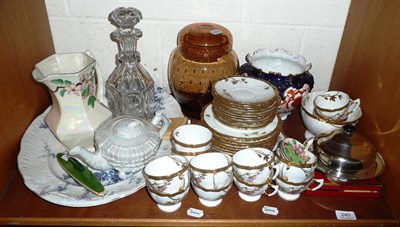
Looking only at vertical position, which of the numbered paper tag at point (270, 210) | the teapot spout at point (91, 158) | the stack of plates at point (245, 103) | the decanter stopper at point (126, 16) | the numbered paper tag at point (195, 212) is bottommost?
the numbered paper tag at point (195, 212)

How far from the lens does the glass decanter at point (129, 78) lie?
0.83 meters

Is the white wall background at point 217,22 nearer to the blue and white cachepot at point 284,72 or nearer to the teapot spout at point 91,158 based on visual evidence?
the blue and white cachepot at point 284,72

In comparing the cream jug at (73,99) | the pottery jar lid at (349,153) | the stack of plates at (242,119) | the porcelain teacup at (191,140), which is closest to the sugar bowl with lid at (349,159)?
the pottery jar lid at (349,153)

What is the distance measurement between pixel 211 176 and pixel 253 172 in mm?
79

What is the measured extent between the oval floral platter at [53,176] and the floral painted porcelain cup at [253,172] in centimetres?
19

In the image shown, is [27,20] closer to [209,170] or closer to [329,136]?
[209,170]

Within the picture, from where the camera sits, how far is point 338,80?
3.29ft

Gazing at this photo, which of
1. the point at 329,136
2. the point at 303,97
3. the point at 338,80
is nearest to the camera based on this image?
the point at 329,136

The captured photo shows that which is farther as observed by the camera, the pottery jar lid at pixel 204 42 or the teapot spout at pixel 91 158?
the pottery jar lid at pixel 204 42

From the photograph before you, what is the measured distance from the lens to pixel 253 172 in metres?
0.68

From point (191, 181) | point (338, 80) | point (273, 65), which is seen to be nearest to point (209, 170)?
point (191, 181)

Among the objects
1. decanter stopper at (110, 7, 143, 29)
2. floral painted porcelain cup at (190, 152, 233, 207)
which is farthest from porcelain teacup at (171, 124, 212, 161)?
decanter stopper at (110, 7, 143, 29)

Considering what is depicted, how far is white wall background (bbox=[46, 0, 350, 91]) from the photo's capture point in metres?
0.94

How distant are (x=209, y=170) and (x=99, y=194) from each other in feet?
0.72
